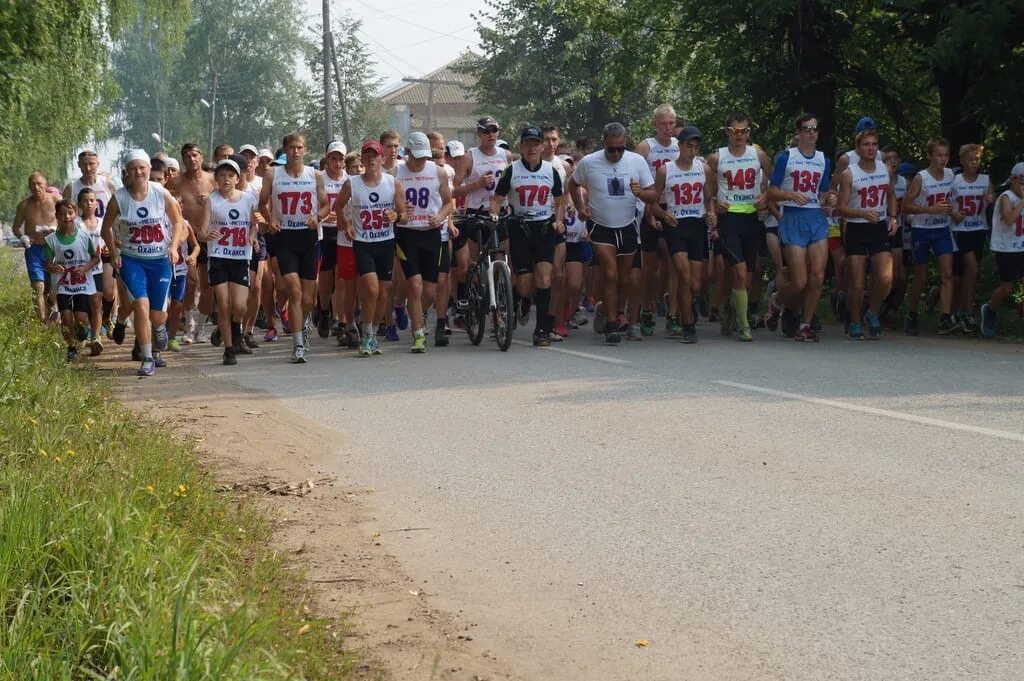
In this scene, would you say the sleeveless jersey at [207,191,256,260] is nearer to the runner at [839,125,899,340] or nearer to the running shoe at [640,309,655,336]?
the running shoe at [640,309,655,336]

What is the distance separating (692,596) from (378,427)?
459 cm

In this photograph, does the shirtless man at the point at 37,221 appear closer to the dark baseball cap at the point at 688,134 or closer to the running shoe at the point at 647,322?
the running shoe at the point at 647,322

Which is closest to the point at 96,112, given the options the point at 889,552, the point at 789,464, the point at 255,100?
the point at 789,464

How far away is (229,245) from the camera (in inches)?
562

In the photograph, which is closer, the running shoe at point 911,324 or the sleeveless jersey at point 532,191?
the sleeveless jersey at point 532,191

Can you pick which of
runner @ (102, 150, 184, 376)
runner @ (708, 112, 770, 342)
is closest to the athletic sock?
runner @ (708, 112, 770, 342)

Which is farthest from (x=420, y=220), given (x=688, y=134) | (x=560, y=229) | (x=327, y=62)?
(x=327, y=62)

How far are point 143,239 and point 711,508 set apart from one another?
7792 mm

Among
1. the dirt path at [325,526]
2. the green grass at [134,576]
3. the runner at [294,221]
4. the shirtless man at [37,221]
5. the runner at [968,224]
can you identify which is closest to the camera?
the green grass at [134,576]

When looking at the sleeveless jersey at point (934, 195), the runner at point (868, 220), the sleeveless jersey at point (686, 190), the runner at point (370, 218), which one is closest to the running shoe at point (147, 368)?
the runner at point (370, 218)

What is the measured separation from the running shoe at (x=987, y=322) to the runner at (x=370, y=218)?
5.97 m

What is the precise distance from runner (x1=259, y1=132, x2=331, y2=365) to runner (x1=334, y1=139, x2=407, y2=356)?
34 centimetres

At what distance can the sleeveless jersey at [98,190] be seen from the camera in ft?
54.8

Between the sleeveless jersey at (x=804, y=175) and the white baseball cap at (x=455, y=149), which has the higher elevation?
the white baseball cap at (x=455, y=149)
